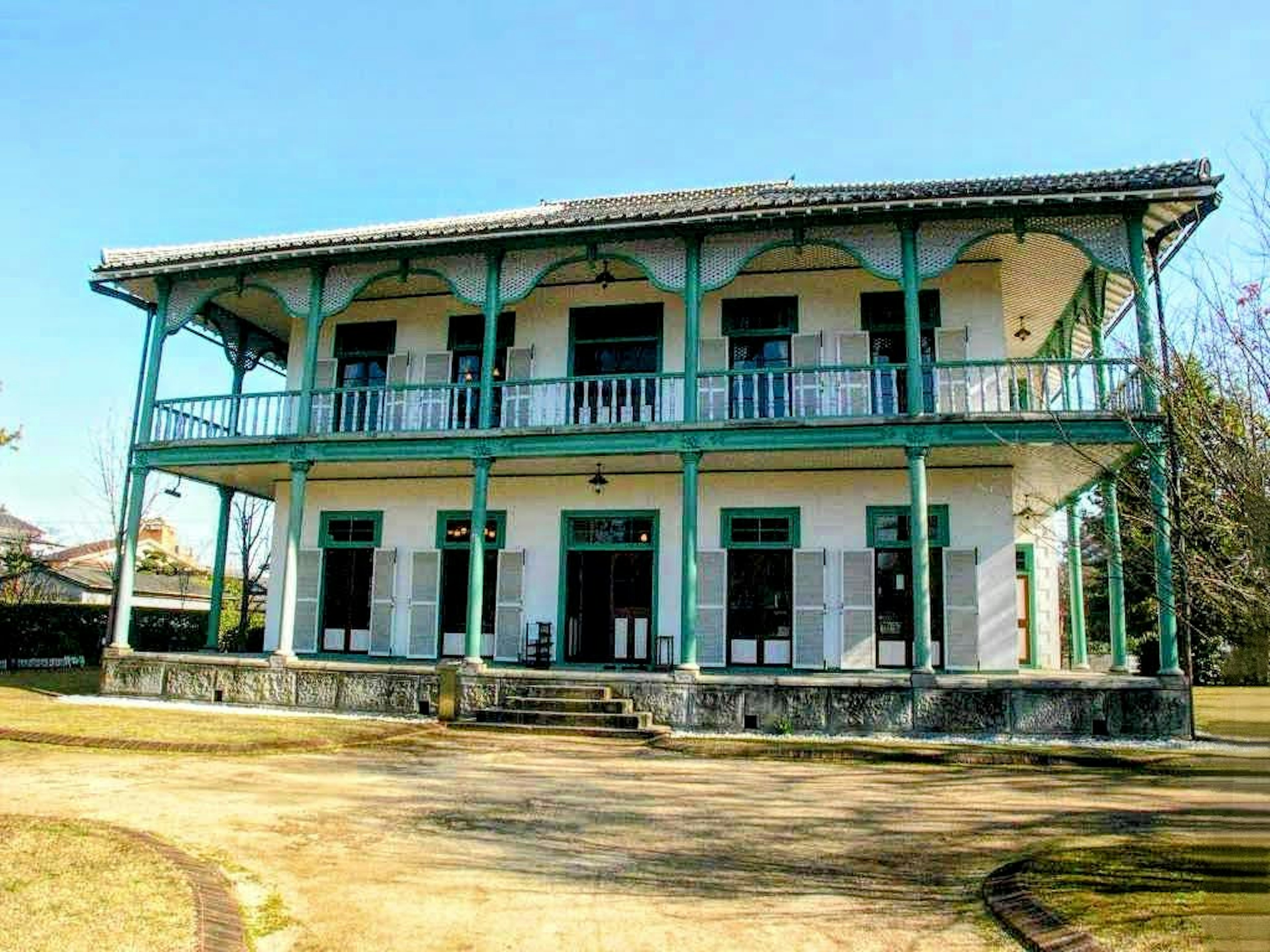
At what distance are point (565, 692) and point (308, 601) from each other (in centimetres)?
620

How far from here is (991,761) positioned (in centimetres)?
995

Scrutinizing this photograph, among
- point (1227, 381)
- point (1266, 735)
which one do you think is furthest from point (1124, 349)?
point (1266, 735)

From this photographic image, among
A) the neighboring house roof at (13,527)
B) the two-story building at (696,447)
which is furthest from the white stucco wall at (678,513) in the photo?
the neighboring house roof at (13,527)

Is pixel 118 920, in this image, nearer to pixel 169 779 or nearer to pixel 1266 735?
pixel 169 779

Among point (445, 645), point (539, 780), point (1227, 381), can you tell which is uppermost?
point (1227, 381)

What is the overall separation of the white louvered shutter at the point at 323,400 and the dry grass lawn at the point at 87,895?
398 inches

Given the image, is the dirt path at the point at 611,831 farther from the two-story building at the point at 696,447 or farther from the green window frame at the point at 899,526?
the green window frame at the point at 899,526

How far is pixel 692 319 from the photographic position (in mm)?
13367

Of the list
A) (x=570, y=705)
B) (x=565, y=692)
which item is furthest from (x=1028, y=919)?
(x=565, y=692)

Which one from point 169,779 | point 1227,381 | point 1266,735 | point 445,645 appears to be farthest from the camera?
point 445,645

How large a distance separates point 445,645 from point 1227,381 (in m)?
12.8

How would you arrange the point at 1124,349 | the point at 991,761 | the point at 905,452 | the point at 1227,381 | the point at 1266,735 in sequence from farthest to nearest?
the point at 905,452 → the point at 1266,735 → the point at 991,761 → the point at 1124,349 → the point at 1227,381

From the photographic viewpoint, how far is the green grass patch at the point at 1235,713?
11.9m

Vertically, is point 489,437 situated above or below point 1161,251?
below
